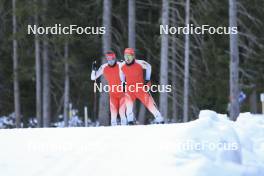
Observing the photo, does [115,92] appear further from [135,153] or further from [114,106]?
[135,153]

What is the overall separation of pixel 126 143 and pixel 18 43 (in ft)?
77.0

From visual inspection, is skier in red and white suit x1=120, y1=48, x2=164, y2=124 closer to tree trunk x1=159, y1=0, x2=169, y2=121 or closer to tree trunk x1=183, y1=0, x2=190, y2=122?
tree trunk x1=159, y1=0, x2=169, y2=121

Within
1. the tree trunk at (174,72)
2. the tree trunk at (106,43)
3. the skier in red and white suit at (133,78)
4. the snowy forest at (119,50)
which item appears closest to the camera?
the skier in red and white suit at (133,78)

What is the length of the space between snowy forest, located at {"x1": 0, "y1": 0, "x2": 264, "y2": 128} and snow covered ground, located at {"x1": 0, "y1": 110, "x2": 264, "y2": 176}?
19.8 m

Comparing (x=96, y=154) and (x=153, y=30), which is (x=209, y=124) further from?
(x=153, y=30)

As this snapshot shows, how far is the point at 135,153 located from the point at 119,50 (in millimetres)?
22639

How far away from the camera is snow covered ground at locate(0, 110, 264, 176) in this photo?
631 cm

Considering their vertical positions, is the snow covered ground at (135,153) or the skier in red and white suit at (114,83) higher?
the skier in red and white suit at (114,83)

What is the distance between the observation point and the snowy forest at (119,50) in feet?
93.8

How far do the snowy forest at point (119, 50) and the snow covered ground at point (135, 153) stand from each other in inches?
781

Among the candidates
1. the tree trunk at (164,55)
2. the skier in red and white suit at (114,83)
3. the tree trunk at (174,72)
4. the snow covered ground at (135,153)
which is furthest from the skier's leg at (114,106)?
the tree trunk at (174,72)

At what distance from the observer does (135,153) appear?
6.84 metres

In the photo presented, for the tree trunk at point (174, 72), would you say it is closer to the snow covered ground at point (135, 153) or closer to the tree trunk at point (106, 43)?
the tree trunk at point (106, 43)

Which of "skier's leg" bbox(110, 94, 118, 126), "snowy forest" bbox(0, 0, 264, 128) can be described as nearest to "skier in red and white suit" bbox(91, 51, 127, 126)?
"skier's leg" bbox(110, 94, 118, 126)
